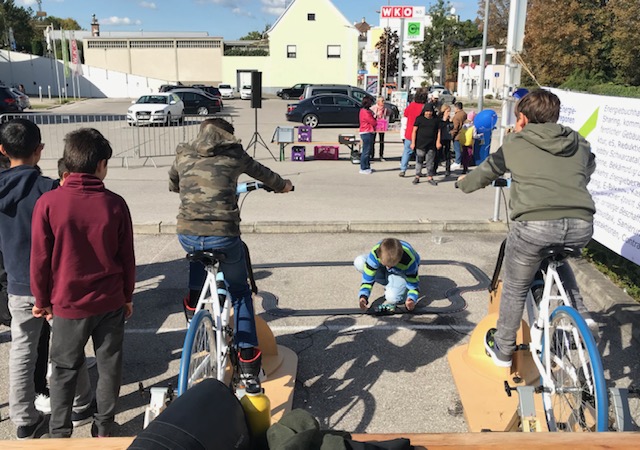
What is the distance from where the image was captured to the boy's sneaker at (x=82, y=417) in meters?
3.73

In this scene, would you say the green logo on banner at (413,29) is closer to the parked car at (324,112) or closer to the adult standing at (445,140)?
the parked car at (324,112)

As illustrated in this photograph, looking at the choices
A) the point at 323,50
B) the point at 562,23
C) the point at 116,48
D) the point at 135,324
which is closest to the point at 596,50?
the point at 562,23

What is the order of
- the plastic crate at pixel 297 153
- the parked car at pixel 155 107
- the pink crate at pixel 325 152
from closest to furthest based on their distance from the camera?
the plastic crate at pixel 297 153
the pink crate at pixel 325 152
the parked car at pixel 155 107

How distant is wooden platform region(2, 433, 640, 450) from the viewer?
225cm

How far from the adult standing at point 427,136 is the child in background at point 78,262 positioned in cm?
961

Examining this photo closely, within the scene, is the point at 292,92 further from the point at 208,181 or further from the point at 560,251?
the point at 560,251

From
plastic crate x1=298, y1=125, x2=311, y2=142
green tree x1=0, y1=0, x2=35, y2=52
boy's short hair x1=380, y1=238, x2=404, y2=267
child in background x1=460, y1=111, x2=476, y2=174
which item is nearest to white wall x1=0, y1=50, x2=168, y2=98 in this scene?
green tree x1=0, y1=0, x2=35, y2=52

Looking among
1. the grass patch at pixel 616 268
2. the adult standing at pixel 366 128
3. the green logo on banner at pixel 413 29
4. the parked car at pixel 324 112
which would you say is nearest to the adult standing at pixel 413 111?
the adult standing at pixel 366 128

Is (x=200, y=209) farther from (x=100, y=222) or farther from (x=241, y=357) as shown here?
(x=241, y=357)

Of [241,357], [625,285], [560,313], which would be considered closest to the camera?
[560,313]

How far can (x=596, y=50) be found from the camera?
39469mm

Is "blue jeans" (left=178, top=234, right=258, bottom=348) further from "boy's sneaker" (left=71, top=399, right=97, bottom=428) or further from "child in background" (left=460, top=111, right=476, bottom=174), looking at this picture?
"child in background" (left=460, top=111, right=476, bottom=174)

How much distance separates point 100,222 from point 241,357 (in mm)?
1403

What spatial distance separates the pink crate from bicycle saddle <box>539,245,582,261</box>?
13026 millimetres
